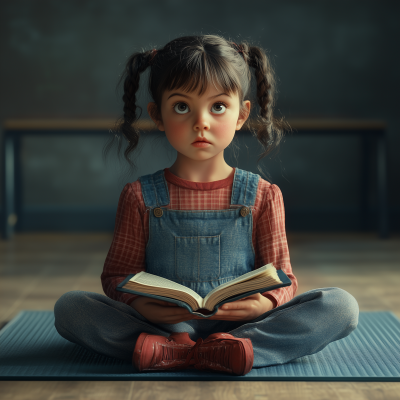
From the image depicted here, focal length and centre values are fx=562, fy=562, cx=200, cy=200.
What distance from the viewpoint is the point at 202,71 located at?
1007mm

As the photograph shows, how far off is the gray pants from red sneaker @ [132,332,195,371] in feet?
0.22

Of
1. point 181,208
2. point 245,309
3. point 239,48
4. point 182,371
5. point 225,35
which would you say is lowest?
point 182,371

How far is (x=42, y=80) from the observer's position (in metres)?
3.05

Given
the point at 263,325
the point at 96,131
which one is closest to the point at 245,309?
the point at 263,325

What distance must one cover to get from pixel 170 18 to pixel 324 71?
2.89 ft

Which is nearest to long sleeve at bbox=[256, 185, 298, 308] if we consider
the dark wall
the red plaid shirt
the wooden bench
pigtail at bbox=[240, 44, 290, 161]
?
the red plaid shirt

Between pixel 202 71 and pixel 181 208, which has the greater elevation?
pixel 202 71

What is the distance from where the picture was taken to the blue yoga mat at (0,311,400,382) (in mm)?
948

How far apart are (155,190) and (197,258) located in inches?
6.3

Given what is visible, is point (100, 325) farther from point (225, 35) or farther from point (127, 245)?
point (225, 35)

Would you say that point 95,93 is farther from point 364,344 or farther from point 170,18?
point 364,344

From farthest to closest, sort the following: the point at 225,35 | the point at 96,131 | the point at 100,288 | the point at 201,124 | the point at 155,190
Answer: the point at 225,35 < the point at 96,131 < the point at 100,288 < the point at 155,190 < the point at 201,124

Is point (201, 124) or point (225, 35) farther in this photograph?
point (225, 35)

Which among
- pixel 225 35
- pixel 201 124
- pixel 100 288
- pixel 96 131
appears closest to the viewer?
pixel 201 124
